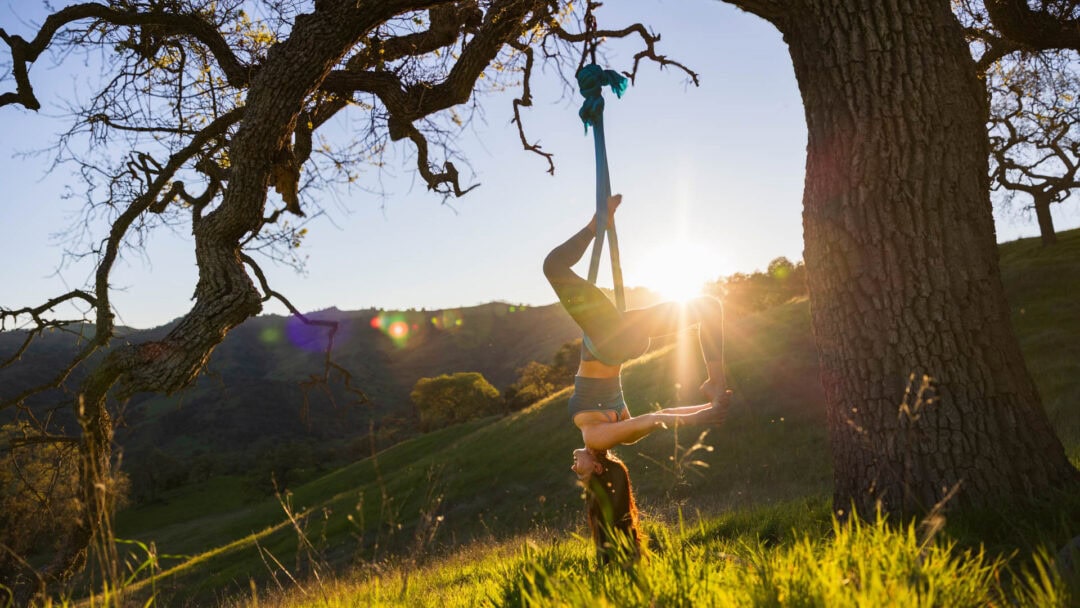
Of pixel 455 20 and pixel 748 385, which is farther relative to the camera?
pixel 748 385

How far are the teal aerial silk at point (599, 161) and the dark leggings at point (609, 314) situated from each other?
9 cm

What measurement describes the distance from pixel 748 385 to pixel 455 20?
15042 millimetres

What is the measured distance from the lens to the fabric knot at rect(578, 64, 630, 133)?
3.65m

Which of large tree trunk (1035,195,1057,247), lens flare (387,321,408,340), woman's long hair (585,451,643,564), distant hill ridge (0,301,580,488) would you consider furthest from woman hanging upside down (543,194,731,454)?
lens flare (387,321,408,340)

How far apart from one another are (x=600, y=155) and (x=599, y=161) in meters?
0.03

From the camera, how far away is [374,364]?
14688cm

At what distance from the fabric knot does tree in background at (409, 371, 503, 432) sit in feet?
197

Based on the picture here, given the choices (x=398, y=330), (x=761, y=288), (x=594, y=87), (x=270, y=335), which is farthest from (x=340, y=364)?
(x=270, y=335)

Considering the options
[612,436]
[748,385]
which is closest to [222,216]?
[612,436]

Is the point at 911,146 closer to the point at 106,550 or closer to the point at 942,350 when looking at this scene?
the point at 942,350

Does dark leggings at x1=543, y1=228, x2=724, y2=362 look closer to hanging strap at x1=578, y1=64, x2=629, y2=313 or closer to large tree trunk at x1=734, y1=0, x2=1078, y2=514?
hanging strap at x1=578, y1=64, x2=629, y2=313

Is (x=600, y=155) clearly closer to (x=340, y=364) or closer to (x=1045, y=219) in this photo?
(x=1045, y=219)

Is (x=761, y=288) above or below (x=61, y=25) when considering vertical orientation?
below

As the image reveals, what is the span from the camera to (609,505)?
3.64m
